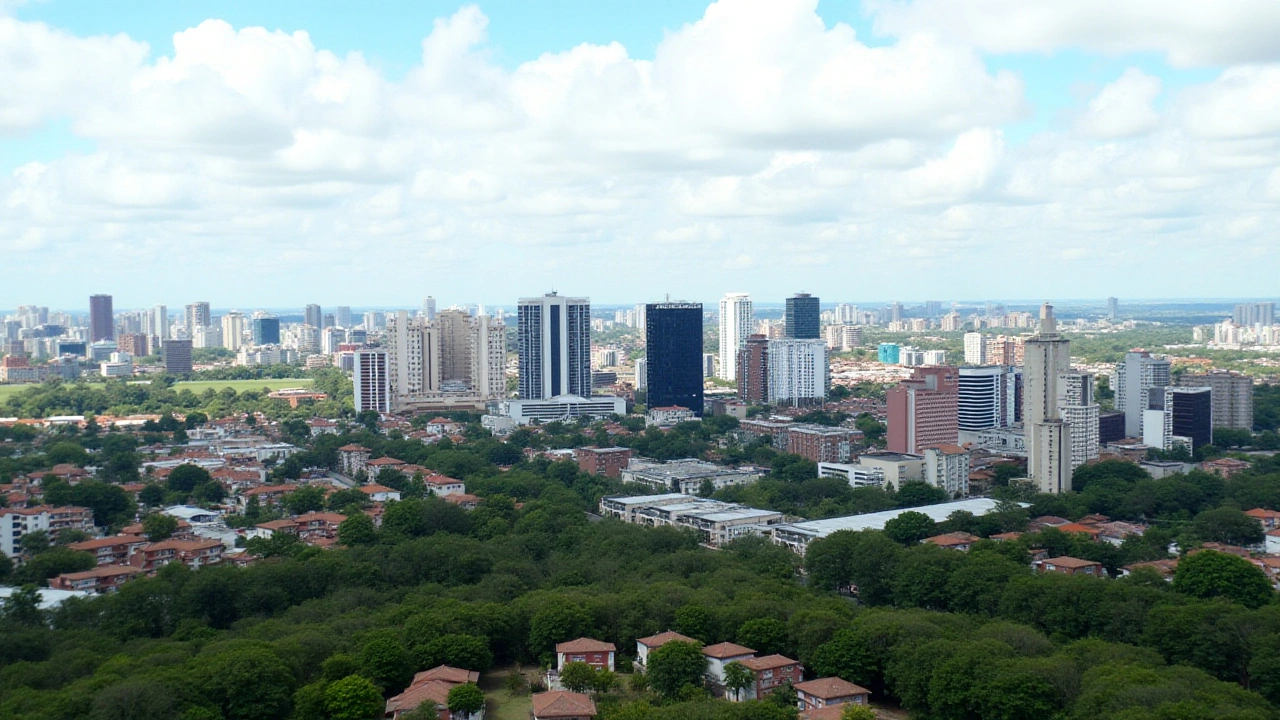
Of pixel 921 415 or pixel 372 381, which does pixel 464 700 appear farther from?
pixel 372 381

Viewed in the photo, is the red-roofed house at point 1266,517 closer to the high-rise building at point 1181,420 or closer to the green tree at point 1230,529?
the green tree at point 1230,529

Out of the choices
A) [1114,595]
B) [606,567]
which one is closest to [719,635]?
[606,567]

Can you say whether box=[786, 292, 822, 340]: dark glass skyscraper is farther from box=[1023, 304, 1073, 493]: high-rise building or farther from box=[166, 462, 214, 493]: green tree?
box=[166, 462, 214, 493]: green tree

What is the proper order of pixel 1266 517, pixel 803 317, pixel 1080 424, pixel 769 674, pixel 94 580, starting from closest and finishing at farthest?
1. pixel 769 674
2. pixel 94 580
3. pixel 1266 517
4. pixel 1080 424
5. pixel 803 317

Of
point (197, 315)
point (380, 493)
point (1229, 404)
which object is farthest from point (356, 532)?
point (197, 315)

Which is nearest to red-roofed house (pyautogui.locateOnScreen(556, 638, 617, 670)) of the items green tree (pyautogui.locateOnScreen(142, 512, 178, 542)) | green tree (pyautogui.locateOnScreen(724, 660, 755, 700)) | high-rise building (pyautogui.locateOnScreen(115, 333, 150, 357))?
green tree (pyautogui.locateOnScreen(724, 660, 755, 700))

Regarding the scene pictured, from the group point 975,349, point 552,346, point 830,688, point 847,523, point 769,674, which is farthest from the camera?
point 975,349
